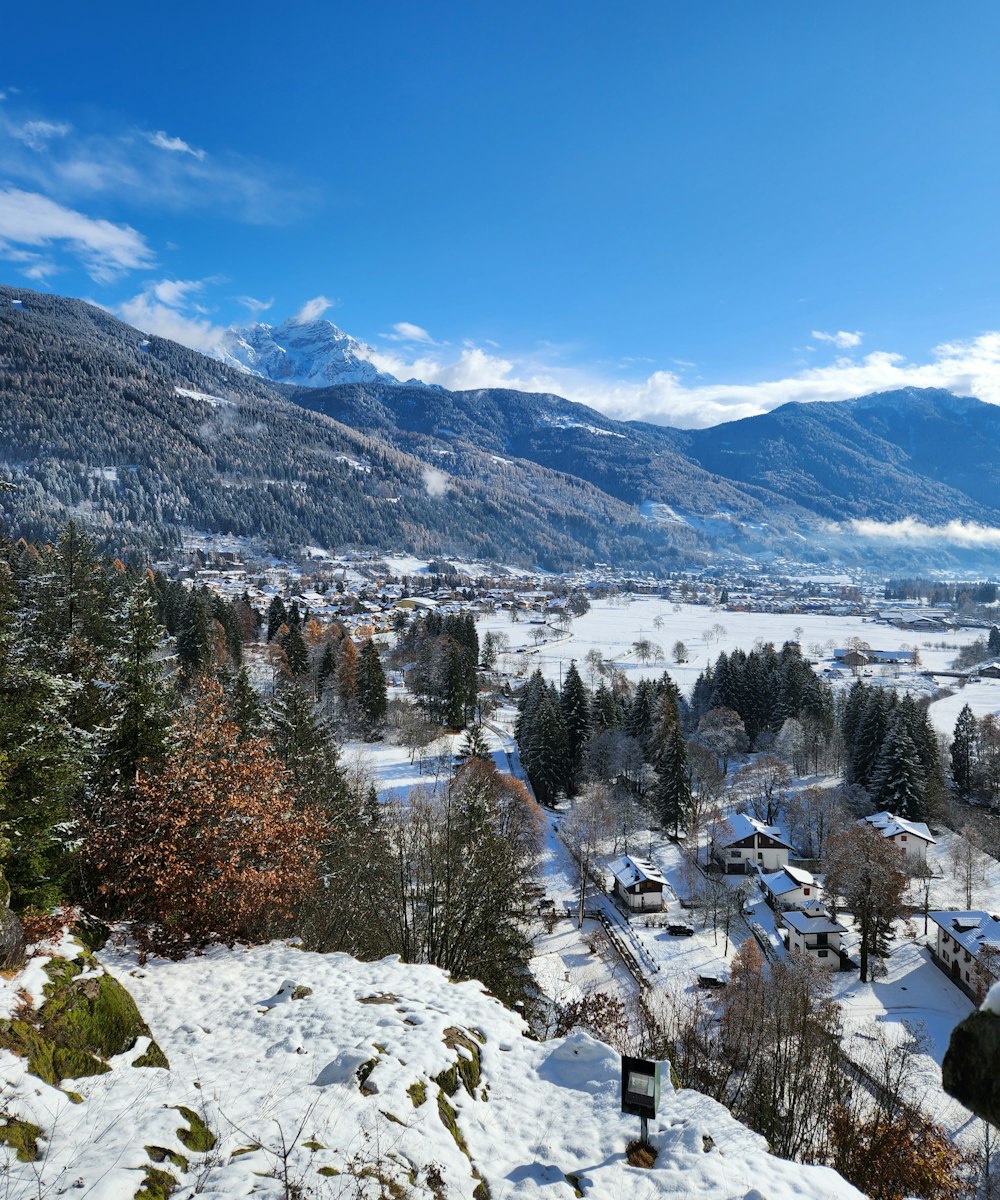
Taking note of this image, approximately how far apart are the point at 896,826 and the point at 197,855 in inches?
1799

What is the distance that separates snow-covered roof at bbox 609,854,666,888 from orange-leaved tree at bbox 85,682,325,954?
92.4 feet

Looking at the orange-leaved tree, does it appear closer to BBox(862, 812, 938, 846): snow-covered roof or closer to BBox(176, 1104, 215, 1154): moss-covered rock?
BBox(176, 1104, 215, 1154): moss-covered rock

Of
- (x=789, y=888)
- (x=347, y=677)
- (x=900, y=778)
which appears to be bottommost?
(x=789, y=888)

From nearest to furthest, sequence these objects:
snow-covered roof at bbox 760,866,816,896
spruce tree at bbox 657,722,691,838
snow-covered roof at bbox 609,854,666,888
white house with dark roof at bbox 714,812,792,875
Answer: snow-covered roof at bbox 609,854,666,888, snow-covered roof at bbox 760,866,816,896, white house with dark roof at bbox 714,812,792,875, spruce tree at bbox 657,722,691,838

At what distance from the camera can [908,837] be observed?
4247cm

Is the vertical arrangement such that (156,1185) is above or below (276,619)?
above

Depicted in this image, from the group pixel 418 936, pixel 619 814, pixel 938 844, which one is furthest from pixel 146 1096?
pixel 938 844

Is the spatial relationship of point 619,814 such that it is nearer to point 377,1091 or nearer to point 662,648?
point 377,1091

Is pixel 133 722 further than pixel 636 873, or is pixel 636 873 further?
pixel 636 873

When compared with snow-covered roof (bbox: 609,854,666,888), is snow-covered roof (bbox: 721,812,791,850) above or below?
above

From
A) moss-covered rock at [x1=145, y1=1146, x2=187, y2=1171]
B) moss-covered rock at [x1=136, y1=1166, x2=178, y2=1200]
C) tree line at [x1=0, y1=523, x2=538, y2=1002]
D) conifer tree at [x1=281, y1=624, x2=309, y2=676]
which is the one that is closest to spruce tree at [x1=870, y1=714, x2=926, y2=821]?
tree line at [x1=0, y1=523, x2=538, y2=1002]

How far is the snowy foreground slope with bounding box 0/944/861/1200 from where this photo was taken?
243 inches

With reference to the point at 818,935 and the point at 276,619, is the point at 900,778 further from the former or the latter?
the point at 276,619

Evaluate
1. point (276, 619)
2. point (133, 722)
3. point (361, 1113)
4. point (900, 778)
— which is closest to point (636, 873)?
point (900, 778)
